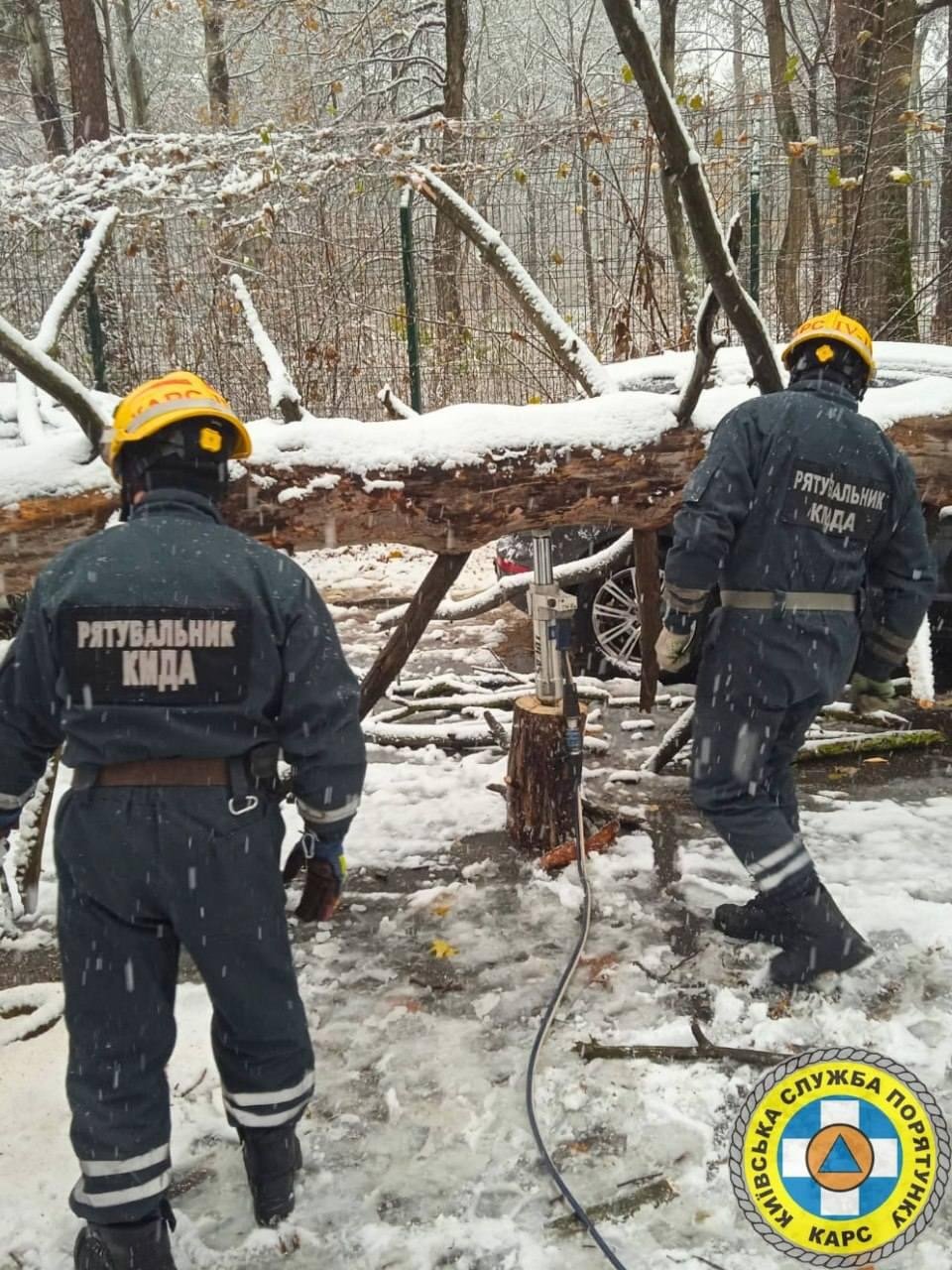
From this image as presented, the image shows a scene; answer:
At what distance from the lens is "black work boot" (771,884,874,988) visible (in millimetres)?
3143

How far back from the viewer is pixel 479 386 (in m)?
8.74

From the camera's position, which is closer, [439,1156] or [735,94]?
[439,1156]

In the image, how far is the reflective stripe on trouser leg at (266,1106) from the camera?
7.38ft

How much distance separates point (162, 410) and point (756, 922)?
8.30ft

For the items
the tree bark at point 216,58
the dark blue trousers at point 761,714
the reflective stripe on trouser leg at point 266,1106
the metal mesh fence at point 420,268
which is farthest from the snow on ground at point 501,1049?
the tree bark at point 216,58

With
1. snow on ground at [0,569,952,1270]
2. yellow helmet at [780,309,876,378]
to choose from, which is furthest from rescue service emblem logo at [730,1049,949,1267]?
yellow helmet at [780,309,876,378]

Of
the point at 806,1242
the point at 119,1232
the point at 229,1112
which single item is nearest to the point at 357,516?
the point at 229,1112

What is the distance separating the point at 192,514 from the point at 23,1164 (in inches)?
68.5

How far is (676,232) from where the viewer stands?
18.7 ft

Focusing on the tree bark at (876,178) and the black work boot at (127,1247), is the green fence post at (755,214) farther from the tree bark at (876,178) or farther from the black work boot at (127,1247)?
the black work boot at (127,1247)

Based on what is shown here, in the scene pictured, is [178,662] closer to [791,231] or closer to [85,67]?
[791,231]

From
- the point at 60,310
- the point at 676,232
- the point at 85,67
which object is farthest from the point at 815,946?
the point at 85,67

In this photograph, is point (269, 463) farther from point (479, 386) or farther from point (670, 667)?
point (479, 386)

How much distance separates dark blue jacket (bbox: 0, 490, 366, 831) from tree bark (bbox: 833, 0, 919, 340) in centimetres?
616
